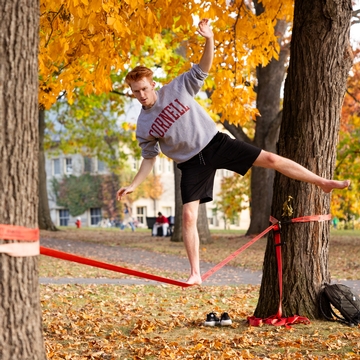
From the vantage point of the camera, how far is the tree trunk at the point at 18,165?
3.75m

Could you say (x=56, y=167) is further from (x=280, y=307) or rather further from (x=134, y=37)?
(x=280, y=307)

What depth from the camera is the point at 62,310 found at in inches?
326

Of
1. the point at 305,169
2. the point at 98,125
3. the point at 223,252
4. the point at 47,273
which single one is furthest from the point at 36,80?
the point at 98,125

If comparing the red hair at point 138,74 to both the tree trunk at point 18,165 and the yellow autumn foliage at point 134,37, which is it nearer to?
the yellow autumn foliage at point 134,37

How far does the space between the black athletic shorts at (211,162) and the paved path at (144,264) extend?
4890 millimetres

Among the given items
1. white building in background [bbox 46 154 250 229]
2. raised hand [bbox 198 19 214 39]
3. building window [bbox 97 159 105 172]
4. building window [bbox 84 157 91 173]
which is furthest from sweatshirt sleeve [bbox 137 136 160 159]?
building window [bbox 84 157 91 173]

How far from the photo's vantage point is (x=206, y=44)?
5.95m

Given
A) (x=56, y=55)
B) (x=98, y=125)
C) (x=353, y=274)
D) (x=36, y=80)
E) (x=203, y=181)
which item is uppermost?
(x=98, y=125)

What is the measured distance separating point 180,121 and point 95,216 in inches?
1942

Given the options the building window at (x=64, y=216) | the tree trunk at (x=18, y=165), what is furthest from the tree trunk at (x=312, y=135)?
the building window at (x=64, y=216)

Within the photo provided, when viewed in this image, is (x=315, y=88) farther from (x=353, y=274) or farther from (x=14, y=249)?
(x=353, y=274)

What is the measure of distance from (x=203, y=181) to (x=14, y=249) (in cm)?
276

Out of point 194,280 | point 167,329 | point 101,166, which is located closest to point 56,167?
point 101,166

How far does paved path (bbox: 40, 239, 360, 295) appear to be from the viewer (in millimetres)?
11891
